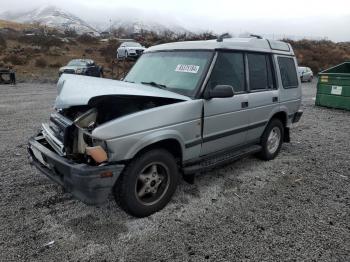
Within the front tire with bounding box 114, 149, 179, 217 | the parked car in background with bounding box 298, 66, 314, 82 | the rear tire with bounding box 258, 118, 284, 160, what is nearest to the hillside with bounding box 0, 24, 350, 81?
the parked car in background with bounding box 298, 66, 314, 82

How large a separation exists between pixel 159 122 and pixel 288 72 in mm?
3416

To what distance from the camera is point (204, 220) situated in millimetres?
3695

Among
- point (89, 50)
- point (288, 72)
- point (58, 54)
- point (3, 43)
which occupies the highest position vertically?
point (3, 43)

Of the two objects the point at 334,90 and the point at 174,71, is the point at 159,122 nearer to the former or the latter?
the point at 174,71

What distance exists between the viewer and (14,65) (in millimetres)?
27422

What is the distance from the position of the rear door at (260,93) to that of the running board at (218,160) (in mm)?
177

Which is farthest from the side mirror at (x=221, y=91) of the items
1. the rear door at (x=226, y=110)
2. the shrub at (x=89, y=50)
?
the shrub at (x=89, y=50)

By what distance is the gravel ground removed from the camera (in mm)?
3111

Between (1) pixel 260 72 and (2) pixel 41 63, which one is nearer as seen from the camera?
(1) pixel 260 72

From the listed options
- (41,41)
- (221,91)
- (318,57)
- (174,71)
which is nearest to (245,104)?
(221,91)

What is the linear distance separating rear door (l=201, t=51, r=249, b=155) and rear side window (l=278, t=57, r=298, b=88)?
1307 millimetres

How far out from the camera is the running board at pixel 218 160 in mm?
4040

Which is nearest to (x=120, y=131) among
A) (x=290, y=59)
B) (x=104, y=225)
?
(x=104, y=225)

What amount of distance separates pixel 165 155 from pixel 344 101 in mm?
10490
